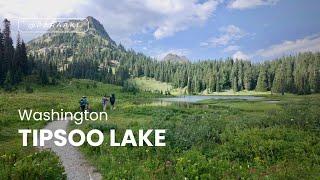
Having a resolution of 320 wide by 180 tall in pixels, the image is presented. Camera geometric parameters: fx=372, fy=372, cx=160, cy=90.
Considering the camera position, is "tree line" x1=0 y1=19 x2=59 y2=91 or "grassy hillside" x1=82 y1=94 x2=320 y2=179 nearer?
"grassy hillside" x1=82 y1=94 x2=320 y2=179

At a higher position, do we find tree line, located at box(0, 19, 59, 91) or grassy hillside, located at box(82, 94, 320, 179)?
tree line, located at box(0, 19, 59, 91)

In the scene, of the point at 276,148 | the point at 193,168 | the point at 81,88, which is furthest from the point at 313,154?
the point at 81,88

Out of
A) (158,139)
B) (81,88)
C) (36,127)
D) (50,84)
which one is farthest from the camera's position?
(81,88)

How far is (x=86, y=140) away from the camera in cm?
2356

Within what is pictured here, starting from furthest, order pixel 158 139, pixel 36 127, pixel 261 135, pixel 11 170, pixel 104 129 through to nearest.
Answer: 1. pixel 36 127
2. pixel 104 129
3. pixel 261 135
4. pixel 158 139
5. pixel 11 170

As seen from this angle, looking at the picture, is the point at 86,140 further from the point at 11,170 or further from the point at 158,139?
the point at 11,170

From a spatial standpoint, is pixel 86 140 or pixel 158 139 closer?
pixel 158 139

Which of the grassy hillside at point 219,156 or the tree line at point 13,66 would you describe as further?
the tree line at point 13,66

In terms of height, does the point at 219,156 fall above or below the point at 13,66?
below

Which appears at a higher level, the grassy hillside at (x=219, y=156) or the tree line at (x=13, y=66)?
the tree line at (x=13, y=66)

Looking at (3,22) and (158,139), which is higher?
(3,22)

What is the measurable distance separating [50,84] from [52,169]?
108 meters

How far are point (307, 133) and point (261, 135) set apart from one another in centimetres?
319

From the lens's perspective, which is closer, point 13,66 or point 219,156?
point 219,156
